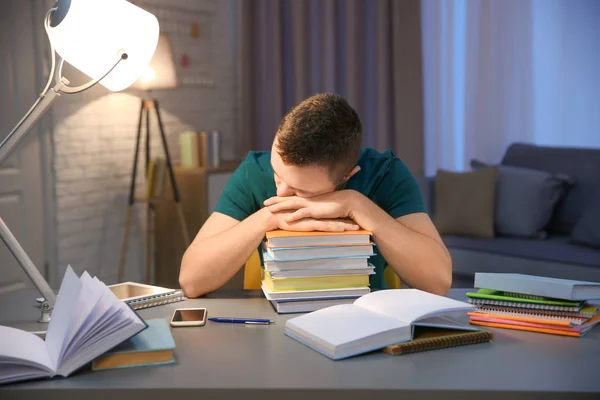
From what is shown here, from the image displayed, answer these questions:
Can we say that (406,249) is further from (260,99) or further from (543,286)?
(260,99)

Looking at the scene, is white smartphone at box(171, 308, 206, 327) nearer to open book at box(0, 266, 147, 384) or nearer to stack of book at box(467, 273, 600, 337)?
open book at box(0, 266, 147, 384)

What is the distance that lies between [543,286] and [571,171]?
2771mm

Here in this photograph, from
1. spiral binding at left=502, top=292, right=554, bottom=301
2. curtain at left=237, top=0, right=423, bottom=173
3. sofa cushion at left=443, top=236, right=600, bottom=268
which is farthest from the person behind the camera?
curtain at left=237, top=0, right=423, bottom=173

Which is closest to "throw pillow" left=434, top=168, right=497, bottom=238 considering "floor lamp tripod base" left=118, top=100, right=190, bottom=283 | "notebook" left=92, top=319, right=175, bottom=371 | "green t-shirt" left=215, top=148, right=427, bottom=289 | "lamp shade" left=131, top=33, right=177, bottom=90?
"floor lamp tripod base" left=118, top=100, right=190, bottom=283

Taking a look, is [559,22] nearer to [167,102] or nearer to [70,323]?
[167,102]

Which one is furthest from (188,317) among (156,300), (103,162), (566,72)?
(566,72)

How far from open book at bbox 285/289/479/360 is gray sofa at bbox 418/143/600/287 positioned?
2223 millimetres

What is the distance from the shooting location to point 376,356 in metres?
1.29

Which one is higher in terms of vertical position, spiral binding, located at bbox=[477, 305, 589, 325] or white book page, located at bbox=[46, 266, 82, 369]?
white book page, located at bbox=[46, 266, 82, 369]

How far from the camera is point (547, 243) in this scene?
3.80 metres

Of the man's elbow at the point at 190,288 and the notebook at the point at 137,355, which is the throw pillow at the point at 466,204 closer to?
the man's elbow at the point at 190,288

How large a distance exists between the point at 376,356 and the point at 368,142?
3.80 m

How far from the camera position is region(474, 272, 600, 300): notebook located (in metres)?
1.42

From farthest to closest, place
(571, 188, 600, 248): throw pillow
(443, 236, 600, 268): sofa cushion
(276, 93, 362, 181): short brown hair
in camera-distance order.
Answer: (571, 188, 600, 248): throw pillow → (443, 236, 600, 268): sofa cushion → (276, 93, 362, 181): short brown hair
